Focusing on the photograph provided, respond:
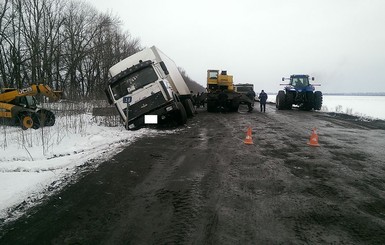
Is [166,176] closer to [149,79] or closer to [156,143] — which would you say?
[156,143]

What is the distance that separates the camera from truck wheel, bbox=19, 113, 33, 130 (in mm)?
11648

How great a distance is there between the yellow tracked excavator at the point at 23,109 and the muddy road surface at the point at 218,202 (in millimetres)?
6886

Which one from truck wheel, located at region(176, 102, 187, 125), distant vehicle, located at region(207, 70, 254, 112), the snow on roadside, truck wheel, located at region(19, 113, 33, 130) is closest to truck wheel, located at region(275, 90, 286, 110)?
distant vehicle, located at region(207, 70, 254, 112)

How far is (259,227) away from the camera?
11.1 ft

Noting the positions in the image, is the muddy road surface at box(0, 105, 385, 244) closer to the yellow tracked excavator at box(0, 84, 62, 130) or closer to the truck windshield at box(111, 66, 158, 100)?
the truck windshield at box(111, 66, 158, 100)

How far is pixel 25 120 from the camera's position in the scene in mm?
11688

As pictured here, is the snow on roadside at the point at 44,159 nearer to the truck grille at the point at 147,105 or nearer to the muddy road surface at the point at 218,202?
the muddy road surface at the point at 218,202

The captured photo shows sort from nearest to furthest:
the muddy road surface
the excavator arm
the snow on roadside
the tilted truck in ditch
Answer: the muddy road surface
the snow on roadside
the tilted truck in ditch
the excavator arm

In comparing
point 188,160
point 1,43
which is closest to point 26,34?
point 1,43

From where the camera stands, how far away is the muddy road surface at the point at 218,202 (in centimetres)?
323

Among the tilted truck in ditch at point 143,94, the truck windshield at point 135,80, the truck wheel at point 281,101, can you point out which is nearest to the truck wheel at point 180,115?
the tilted truck in ditch at point 143,94

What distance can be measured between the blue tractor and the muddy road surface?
47.8 feet

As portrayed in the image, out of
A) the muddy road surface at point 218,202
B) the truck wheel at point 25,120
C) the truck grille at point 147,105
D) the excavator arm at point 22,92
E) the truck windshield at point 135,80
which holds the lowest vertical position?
the muddy road surface at point 218,202

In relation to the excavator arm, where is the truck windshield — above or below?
above
